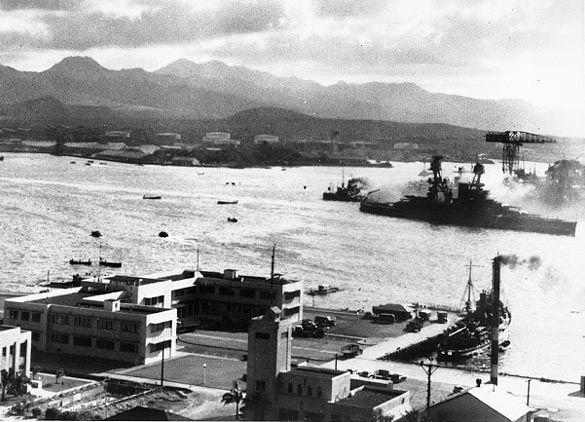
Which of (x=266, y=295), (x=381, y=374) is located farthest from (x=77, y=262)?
(x=381, y=374)

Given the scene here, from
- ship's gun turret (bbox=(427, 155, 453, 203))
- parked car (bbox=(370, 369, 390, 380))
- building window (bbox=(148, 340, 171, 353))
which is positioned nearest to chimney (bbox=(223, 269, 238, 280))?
building window (bbox=(148, 340, 171, 353))

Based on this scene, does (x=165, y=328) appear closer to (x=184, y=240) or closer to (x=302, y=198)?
(x=184, y=240)

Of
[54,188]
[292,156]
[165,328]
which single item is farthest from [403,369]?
[292,156]

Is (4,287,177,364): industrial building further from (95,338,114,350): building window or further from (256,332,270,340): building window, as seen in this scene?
(256,332,270,340): building window

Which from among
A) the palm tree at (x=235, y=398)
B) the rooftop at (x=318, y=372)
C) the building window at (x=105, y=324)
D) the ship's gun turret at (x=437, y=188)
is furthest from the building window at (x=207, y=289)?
the ship's gun turret at (x=437, y=188)

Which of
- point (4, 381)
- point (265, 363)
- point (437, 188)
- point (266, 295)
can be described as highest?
point (437, 188)

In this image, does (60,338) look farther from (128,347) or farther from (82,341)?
(128,347)
